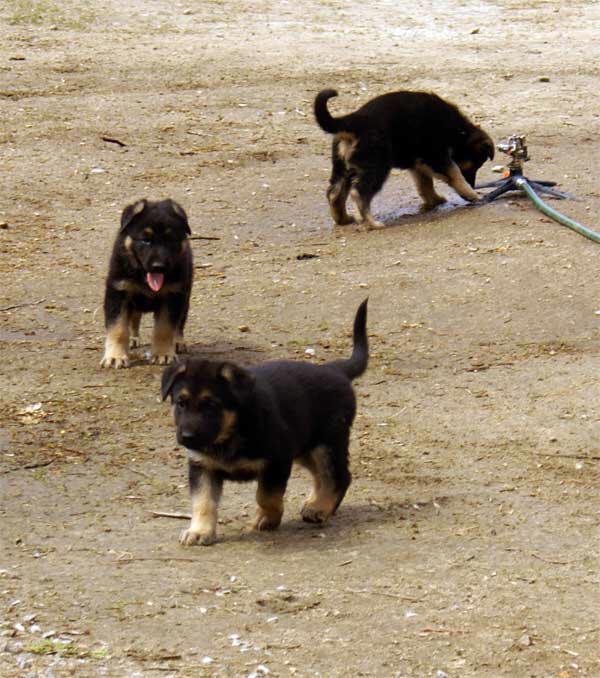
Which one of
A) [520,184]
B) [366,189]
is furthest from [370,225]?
[520,184]

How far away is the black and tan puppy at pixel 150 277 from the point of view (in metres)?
8.71

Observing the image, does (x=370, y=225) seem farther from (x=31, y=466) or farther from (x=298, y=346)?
(x=31, y=466)

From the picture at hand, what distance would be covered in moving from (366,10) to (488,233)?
9.18 metres

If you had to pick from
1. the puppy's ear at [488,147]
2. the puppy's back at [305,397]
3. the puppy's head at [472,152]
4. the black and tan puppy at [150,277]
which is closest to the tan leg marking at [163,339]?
the black and tan puppy at [150,277]

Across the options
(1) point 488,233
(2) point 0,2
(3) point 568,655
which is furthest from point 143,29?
(3) point 568,655

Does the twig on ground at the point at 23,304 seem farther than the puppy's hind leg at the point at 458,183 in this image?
No

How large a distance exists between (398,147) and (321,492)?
632 cm

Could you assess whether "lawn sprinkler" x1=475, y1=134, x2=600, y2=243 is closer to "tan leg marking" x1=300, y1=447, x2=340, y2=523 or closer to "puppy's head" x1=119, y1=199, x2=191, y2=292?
"puppy's head" x1=119, y1=199, x2=191, y2=292

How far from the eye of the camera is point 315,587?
5.64 m

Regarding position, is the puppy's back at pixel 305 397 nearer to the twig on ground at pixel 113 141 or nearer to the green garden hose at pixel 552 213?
the green garden hose at pixel 552 213

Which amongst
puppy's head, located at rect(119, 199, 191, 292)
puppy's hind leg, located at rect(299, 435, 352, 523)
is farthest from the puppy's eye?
puppy's head, located at rect(119, 199, 191, 292)

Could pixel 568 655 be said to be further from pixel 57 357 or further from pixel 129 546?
pixel 57 357

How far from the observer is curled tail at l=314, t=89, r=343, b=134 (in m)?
11.8

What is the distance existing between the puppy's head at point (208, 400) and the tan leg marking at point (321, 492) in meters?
0.60
